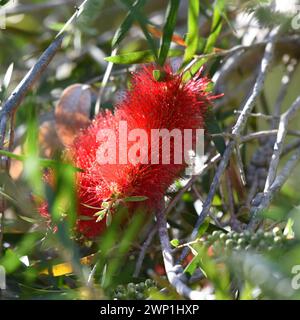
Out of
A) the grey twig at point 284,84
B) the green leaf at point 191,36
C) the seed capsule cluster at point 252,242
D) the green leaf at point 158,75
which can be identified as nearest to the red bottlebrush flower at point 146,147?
the green leaf at point 158,75

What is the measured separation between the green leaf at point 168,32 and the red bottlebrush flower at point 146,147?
0.09 feet

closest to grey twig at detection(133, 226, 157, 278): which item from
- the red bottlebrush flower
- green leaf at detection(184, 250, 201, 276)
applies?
the red bottlebrush flower

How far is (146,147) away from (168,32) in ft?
0.70

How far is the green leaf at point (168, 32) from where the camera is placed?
3.60 feet

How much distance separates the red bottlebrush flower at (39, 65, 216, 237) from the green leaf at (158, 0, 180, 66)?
0.09 ft

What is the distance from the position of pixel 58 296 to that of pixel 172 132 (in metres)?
0.28

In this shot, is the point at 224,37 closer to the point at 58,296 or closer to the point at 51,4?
the point at 51,4

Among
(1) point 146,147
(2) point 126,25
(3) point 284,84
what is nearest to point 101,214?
(1) point 146,147

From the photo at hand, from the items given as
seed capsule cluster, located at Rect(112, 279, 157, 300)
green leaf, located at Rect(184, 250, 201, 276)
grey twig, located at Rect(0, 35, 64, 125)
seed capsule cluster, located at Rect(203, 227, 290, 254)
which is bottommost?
seed capsule cluster, located at Rect(112, 279, 157, 300)

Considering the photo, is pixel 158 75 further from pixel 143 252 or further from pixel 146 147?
pixel 143 252

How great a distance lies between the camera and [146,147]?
102 centimetres

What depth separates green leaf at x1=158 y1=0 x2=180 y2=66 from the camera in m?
1.10

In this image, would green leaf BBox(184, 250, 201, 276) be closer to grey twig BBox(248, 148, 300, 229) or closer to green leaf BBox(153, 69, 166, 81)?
grey twig BBox(248, 148, 300, 229)

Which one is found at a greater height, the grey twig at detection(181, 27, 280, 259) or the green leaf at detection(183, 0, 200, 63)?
the green leaf at detection(183, 0, 200, 63)
